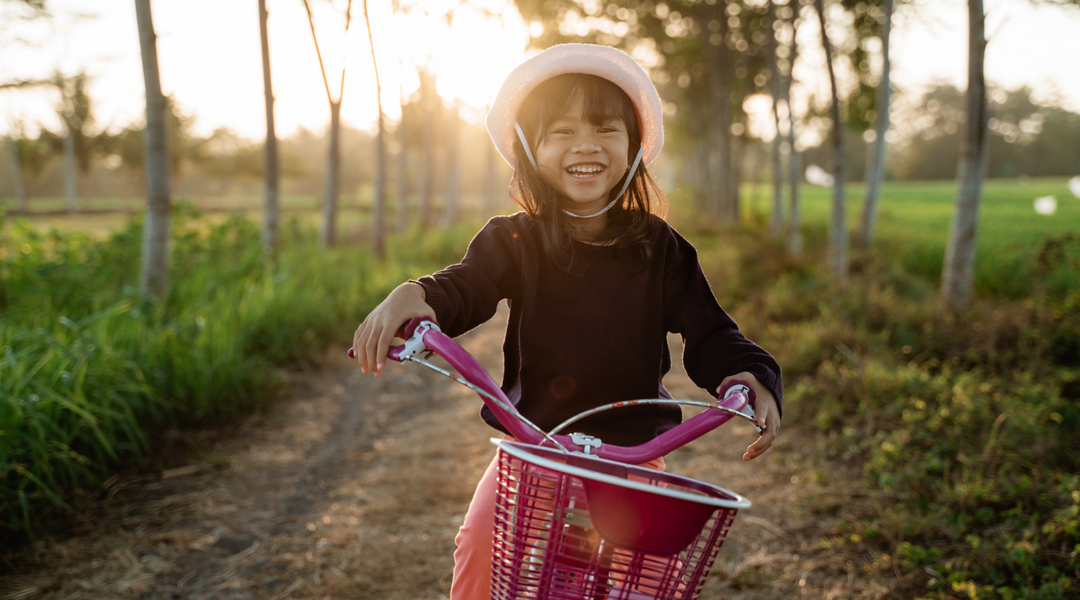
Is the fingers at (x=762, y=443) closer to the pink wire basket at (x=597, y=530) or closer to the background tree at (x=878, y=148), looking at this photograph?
the pink wire basket at (x=597, y=530)

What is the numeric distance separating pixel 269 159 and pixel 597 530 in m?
9.75

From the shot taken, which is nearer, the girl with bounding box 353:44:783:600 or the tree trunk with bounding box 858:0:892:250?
the girl with bounding box 353:44:783:600

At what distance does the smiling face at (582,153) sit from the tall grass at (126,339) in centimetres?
283

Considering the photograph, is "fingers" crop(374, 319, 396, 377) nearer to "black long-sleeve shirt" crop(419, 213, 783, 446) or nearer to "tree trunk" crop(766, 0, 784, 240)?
"black long-sleeve shirt" crop(419, 213, 783, 446)

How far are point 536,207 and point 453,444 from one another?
3.02 m

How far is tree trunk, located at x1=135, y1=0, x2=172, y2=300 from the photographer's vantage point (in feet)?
16.8

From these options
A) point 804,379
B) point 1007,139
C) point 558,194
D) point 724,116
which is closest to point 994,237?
point 724,116

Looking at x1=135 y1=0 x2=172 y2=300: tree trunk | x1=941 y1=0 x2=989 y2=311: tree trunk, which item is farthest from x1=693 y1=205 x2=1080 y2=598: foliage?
Answer: x1=135 y1=0 x2=172 y2=300: tree trunk

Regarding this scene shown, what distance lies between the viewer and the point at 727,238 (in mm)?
13461

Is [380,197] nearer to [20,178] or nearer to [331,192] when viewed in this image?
[331,192]

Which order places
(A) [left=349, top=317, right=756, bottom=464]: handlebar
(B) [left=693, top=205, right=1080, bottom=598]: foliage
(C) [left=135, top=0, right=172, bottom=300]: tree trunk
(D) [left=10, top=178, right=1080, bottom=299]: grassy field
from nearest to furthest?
1. (A) [left=349, top=317, right=756, bottom=464]: handlebar
2. (B) [left=693, top=205, right=1080, bottom=598]: foliage
3. (C) [left=135, top=0, right=172, bottom=300]: tree trunk
4. (D) [left=10, top=178, right=1080, bottom=299]: grassy field

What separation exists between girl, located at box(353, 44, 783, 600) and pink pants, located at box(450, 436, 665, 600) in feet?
0.13

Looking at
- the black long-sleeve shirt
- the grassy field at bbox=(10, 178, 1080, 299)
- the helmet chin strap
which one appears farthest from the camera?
the grassy field at bbox=(10, 178, 1080, 299)

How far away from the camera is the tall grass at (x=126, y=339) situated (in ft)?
10.2
